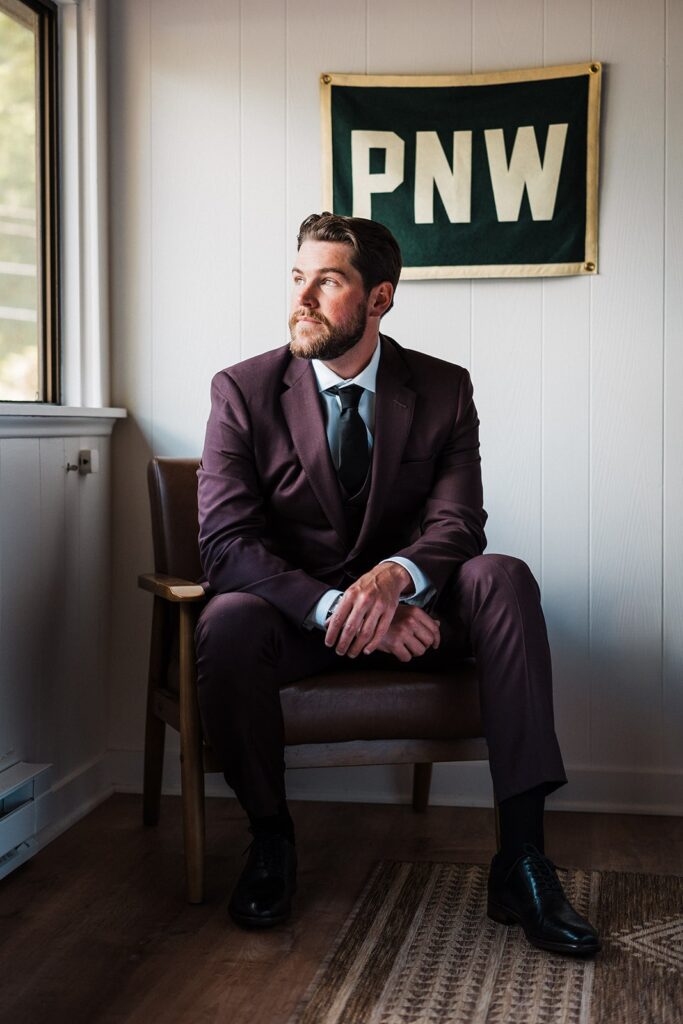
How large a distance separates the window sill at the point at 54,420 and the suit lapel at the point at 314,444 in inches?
21.9

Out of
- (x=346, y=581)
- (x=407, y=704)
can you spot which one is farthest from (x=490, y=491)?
(x=407, y=704)

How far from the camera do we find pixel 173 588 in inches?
88.6

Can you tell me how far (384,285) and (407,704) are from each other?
934 mm

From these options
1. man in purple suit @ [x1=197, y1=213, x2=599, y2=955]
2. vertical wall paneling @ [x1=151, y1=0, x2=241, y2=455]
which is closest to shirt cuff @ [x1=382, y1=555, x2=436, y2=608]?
man in purple suit @ [x1=197, y1=213, x2=599, y2=955]

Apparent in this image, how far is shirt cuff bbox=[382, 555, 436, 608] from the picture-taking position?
2221 millimetres

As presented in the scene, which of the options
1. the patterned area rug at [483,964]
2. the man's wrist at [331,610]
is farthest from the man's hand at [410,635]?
the patterned area rug at [483,964]

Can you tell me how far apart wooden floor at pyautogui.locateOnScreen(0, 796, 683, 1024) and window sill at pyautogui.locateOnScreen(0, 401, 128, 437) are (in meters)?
0.94

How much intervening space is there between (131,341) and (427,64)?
3.37 feet

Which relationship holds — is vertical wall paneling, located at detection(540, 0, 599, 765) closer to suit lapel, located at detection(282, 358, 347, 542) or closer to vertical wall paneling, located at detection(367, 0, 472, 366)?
vertical wall paneling, located at detection(367, 0, 472, 366)

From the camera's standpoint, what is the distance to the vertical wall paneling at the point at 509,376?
9.11 ft

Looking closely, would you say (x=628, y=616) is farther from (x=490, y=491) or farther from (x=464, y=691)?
(x=464, y=691)

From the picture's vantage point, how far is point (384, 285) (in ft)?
8.20

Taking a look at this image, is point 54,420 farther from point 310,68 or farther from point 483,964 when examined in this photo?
point 483,964

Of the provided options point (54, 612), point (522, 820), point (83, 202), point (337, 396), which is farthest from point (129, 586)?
point (522, 820)
